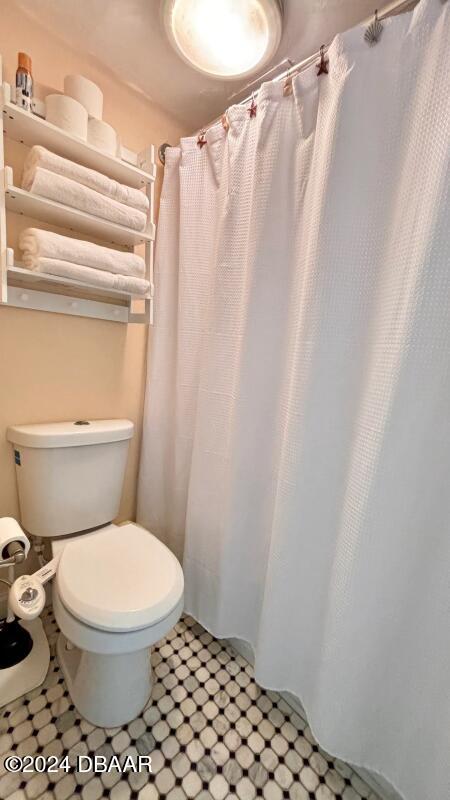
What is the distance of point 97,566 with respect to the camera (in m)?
0.90

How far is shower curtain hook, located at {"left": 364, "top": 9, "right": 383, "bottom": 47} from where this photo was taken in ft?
2.21

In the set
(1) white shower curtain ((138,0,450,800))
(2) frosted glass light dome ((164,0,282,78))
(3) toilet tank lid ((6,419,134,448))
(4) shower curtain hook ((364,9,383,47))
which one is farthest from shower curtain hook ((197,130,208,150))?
(3) toilet tank lid ((6,419,134,448))

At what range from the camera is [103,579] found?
2.79 feet

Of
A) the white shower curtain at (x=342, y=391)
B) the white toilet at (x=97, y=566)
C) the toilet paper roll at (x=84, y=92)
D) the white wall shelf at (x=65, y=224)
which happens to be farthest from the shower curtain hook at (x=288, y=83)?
the white toilet at (x=97, y=566)

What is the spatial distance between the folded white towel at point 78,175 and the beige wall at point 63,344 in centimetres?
17

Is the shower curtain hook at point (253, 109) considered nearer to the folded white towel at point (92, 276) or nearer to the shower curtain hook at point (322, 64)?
the shower curtain hook at point (322, 64)

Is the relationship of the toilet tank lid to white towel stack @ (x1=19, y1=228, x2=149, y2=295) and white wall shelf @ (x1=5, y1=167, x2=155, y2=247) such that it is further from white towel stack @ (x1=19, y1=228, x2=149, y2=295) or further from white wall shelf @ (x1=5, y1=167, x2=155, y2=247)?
white wall shelf @ (x1=5, y1=167, x2=155, y2=247)

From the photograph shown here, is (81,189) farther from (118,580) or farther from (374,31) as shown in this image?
(118,580)

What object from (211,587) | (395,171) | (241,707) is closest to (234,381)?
(395,171)

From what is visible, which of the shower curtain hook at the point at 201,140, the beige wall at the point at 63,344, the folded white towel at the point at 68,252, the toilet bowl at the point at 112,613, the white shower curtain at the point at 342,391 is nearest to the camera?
the white shower curtain at the point at 342,391

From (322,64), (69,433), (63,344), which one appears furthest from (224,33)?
(69,433)

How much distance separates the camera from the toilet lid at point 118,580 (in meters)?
0.75

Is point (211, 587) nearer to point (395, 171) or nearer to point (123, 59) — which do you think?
point (395, 171)

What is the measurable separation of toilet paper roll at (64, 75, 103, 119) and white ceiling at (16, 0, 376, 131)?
0.17m
